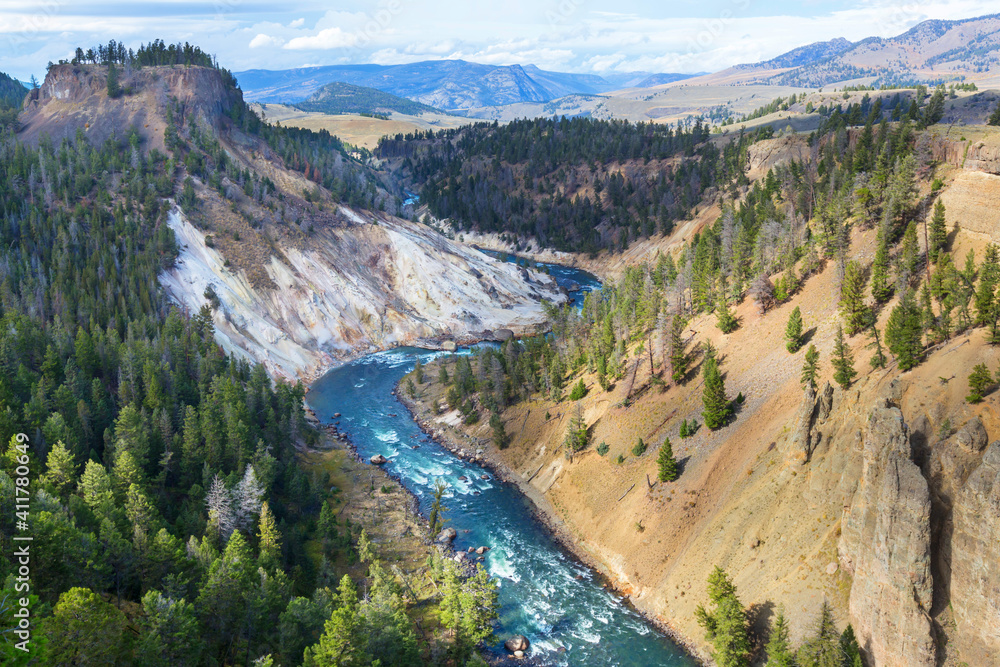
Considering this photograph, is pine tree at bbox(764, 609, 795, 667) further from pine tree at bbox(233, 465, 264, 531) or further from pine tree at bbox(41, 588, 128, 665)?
pine tree at bbox(233, 465, 264, 531)

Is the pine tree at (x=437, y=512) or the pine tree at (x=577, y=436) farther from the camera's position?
the pine tree at (x=577, y=436)

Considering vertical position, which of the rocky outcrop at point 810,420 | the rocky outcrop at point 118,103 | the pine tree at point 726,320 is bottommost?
the rocky outcrop at point 810,420

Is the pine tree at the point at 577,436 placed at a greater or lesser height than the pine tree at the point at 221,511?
lesser

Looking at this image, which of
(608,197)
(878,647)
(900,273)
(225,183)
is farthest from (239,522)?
(608,197)

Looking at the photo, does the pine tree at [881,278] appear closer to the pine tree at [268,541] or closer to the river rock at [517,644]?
the river rock at [517,644]

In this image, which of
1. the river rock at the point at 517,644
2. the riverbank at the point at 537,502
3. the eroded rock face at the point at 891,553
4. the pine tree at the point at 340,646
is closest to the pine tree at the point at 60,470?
the pine tree at the point at 340,646

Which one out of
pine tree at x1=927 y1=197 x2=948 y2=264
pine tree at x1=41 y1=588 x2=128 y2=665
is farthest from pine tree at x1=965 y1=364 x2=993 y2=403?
pine tree at x1=41 y1=588 x2=128 y2=665

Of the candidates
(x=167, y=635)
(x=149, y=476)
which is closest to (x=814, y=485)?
(x=167, y=635)
